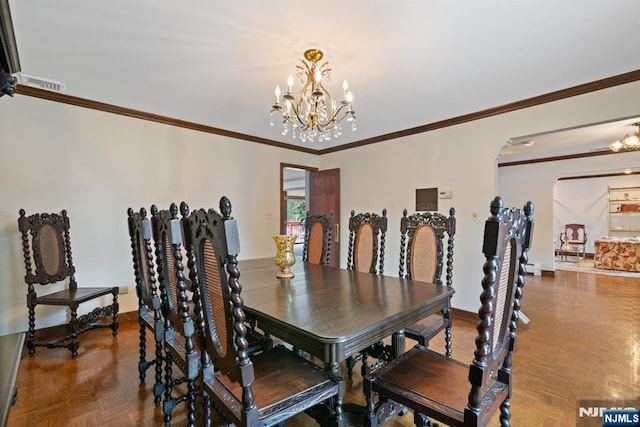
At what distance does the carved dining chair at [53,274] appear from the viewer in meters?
2.66

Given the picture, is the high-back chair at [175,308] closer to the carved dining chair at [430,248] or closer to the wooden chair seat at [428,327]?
the wooden chair seat at [428,327]

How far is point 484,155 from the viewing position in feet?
11.6

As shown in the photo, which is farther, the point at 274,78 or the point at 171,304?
the point at 274,78

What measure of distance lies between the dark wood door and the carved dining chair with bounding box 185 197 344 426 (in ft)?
11.8

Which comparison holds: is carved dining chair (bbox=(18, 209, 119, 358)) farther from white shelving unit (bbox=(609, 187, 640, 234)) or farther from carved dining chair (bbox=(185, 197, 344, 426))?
white shelving unit (bbox=(609, 187, 640, 234))

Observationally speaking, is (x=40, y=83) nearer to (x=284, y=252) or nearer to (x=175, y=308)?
(x=175, y=308)

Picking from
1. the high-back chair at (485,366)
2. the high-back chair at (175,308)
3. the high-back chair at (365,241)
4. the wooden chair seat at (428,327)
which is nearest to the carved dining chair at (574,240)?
the high-back chair at (365,241)

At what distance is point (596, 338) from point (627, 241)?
228 inches

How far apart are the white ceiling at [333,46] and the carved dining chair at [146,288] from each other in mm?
1282

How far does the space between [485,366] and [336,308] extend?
0.67m

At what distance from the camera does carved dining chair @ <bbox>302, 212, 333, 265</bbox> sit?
2.91 m

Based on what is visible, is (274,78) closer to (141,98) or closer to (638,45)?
(141,98)

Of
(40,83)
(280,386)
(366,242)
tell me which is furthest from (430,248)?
(40,83)

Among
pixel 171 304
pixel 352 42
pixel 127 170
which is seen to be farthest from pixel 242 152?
pixel 171 304
